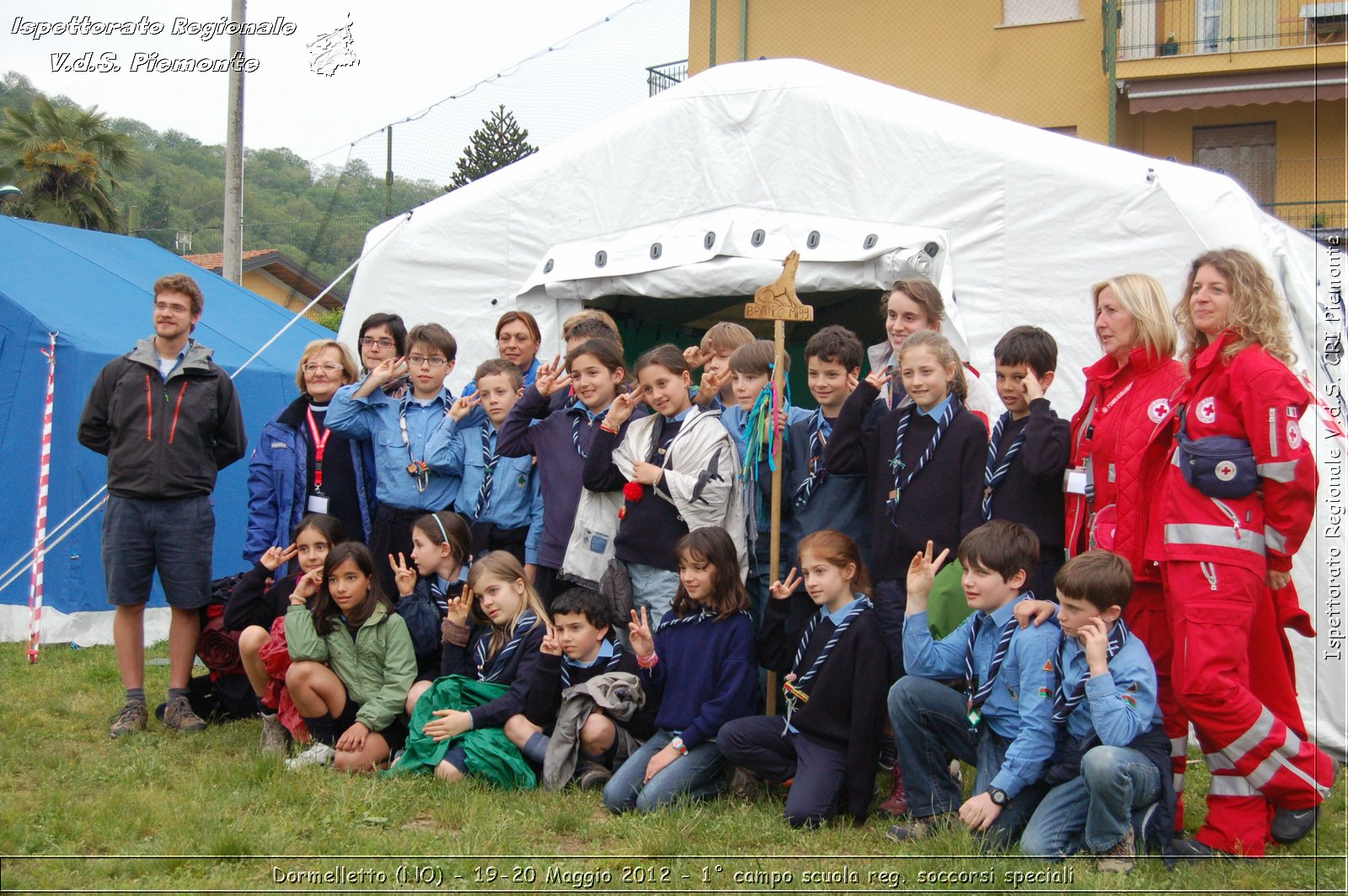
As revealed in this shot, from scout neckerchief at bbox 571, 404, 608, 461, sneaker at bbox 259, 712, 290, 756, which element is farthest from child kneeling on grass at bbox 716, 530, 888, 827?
sneaker at bbox 259, 712, 290, 756

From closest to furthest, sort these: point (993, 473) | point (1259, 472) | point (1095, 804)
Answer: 1. point (1095, 804)
2. point (1259, 472)
3. point (993, 473)

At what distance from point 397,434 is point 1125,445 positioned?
2785 mm

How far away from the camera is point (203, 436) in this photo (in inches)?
189

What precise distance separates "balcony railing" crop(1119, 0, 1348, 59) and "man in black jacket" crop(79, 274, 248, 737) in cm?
1413

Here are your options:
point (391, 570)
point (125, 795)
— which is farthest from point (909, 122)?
point (125, 795)

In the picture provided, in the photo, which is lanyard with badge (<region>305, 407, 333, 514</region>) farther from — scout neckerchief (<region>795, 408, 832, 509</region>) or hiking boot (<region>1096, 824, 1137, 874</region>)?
hiking boot (<region>1096, 824, 1137, 874</region>)

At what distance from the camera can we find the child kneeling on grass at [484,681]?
3957 mm

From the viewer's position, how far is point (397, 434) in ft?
15.6

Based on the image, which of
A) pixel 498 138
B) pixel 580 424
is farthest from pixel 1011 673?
pixel 498 138

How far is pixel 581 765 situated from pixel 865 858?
45.3 inches

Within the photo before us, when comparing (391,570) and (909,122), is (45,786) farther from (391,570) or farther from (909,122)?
(909,122)

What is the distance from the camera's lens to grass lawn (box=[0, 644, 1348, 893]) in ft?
9.86

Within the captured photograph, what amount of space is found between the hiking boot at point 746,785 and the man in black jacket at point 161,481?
228 cm

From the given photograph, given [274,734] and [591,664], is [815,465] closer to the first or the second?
[591,664]
